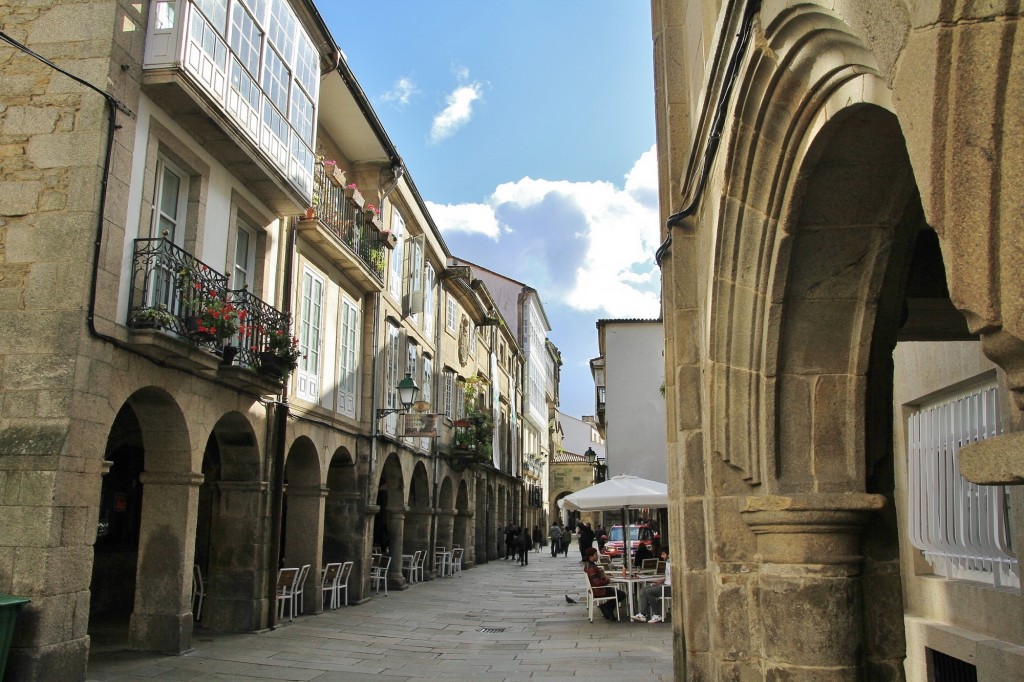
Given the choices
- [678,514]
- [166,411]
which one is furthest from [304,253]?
[678,514]

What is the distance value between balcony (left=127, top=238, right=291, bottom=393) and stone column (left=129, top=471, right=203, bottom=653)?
1459 mm

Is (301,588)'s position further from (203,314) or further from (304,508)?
(203,314)

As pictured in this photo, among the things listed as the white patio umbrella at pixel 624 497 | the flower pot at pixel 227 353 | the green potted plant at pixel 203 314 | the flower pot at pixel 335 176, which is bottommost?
the white patio umbrella at pixel 624 497

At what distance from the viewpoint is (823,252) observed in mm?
4441

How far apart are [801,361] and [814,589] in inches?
47.0

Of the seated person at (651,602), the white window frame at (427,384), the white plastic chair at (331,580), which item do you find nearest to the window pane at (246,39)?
the white plastic chair at (331,580)

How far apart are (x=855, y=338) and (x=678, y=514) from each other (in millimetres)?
2073

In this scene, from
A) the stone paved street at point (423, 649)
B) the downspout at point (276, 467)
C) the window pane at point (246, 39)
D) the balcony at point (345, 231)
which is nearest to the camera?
the stone paved street at point (423, 649)

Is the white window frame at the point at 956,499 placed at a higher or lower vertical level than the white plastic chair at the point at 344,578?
higher

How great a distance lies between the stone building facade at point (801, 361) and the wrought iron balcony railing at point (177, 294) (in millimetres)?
5666

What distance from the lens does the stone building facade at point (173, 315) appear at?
8062mm

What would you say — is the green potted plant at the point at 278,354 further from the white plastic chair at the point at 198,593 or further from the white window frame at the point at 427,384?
the white window frame at the point at 427,384

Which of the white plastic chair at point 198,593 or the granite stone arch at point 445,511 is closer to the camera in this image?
the white plastic chair at point 198,593

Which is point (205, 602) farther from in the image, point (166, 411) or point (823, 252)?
point (823, 252)
